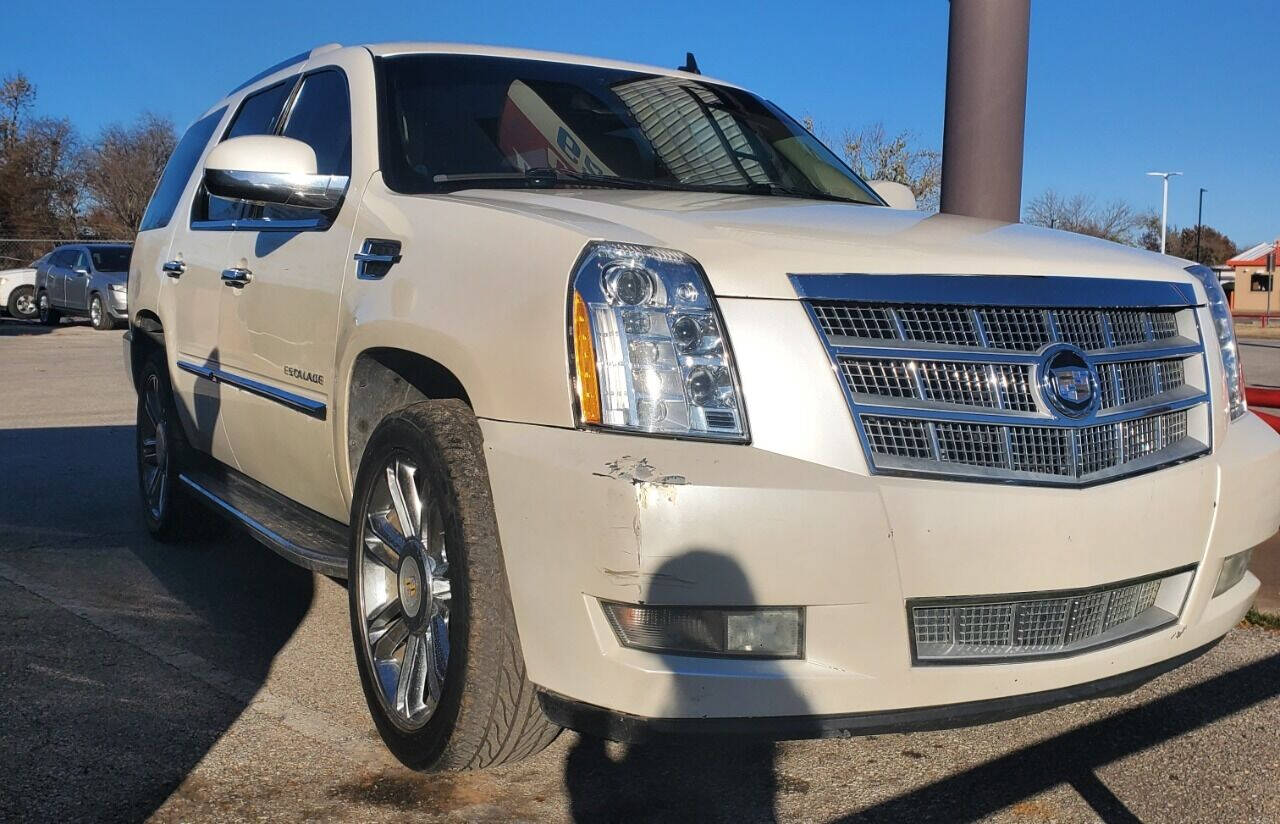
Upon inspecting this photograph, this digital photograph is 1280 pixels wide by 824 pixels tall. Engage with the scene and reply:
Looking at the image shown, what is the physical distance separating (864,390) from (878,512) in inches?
10.4

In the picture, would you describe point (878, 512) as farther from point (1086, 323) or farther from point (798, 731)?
point (1086, 323)

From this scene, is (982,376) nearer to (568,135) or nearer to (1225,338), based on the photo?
(1225,338)

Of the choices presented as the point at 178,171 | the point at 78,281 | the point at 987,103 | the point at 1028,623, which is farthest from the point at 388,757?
the point at 78,281

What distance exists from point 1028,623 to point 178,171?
4641 mm

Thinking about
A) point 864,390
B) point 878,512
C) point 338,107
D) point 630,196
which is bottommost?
point 878,512

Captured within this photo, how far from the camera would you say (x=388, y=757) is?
334 centimetres

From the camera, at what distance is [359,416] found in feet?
12.0

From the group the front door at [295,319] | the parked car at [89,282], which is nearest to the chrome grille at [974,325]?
the front door at [295,319]

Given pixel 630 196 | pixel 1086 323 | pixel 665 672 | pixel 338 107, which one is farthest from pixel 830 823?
pixel 338 107

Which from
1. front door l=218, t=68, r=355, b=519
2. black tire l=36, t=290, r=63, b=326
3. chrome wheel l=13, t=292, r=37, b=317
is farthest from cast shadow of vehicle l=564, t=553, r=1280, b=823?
chrome wheel l=13, t=292, r=37, b=317

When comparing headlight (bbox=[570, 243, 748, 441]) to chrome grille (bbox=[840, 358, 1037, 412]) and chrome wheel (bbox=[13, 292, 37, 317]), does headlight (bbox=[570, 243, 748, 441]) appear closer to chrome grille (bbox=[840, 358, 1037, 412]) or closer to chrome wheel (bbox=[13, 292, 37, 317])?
chrome grille (bbox=[840, 358, 1037, 412])

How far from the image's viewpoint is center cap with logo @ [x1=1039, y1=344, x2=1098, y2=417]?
2.72 meters

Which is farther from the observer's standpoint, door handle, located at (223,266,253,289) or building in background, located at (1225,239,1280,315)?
building in background, located at (1225,239,1280,315)

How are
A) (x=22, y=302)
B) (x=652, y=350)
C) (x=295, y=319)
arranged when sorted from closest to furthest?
(x=652, y=350), (x=295, y=319), (x=22, y=302)
